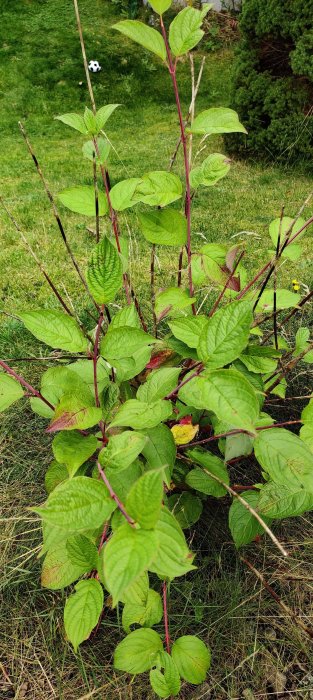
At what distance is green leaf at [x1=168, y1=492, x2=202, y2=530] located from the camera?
1.47 metres

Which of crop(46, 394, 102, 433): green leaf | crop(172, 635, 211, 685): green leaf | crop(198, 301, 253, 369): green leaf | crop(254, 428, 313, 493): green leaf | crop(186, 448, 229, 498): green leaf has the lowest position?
crop(172, 635, 211, 685): green leaf

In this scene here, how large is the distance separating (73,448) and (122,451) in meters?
0.21

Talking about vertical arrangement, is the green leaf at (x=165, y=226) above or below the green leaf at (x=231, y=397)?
above

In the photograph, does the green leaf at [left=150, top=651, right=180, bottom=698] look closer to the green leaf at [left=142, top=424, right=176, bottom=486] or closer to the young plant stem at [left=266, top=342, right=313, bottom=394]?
the green leaf at [left=142, top=424, right=176, bottom=486]

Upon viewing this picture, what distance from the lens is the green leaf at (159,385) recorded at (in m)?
1.17

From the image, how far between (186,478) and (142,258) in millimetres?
2511

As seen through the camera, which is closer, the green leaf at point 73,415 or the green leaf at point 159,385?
the green leaf at point 73,415

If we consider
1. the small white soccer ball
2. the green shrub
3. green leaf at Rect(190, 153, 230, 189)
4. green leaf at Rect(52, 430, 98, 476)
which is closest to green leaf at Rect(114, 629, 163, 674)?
green leaf at Rect(52, 430, 98, 476)

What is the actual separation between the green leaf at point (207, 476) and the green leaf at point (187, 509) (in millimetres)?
139

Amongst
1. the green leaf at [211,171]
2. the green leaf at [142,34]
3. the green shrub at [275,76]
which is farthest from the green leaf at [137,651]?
the green shrub at [275,76]

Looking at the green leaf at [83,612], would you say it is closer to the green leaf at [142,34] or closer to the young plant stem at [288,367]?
the young plant stem at [288,367]

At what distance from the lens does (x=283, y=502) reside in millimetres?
1212

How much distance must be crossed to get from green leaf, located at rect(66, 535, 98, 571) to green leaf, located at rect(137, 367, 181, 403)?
284 millimetres

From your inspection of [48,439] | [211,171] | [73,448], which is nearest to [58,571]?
[73,448]
